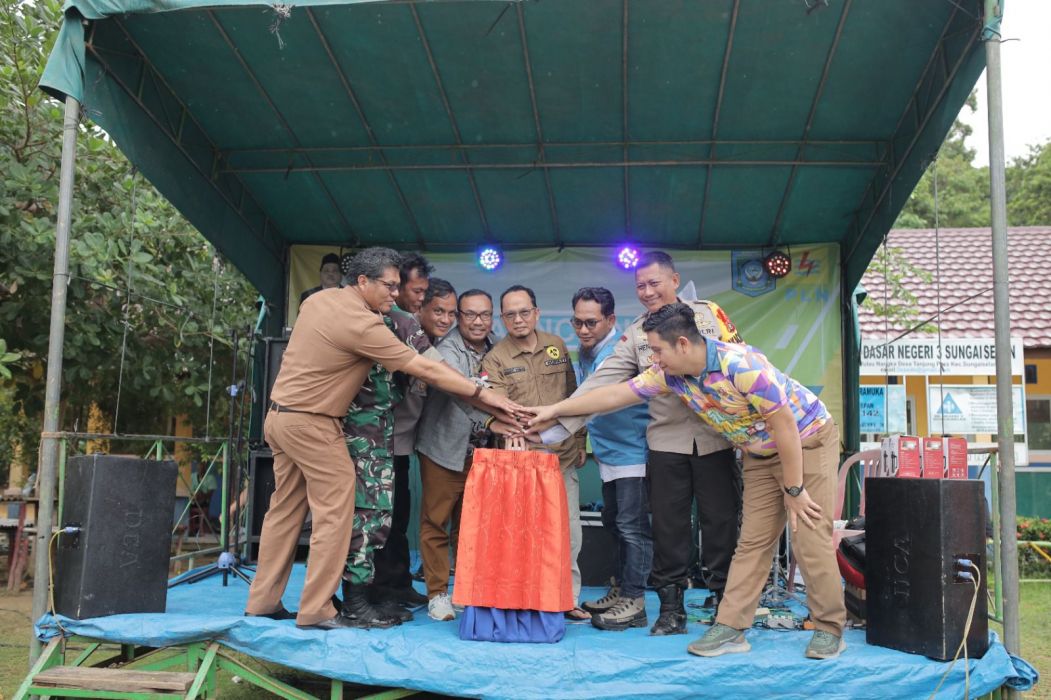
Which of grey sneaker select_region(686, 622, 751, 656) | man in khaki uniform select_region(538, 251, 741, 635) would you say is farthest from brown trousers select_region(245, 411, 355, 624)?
grey sneaker select_region(686, 622, 751, 656)

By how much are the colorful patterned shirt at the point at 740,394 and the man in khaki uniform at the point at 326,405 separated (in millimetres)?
996

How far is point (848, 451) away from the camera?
643cm

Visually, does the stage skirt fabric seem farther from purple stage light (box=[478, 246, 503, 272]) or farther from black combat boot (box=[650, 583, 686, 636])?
purple stage light (box=[478, 246, 503, 272])

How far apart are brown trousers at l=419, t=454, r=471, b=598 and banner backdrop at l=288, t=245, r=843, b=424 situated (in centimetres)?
257

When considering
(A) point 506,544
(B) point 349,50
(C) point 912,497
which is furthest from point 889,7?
(A) point 506,544

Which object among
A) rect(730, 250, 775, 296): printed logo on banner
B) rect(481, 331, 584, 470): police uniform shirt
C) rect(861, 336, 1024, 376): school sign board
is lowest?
rect(481, 331, 584, 470): police uniform shirt

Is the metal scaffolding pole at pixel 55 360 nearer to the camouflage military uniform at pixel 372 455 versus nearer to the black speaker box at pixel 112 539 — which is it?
the black speaker box at pixel 112 539

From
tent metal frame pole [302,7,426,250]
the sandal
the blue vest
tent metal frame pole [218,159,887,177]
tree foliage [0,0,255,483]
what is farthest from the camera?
tree foliage [0,0,255,483]

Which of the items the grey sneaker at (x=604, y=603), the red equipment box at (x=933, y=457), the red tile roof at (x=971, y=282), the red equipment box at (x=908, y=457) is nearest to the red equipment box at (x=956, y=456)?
the red equipment box at (x=933, y=457)

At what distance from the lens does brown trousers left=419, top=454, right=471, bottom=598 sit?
13.8ft

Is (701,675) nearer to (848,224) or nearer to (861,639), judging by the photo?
(861,639)

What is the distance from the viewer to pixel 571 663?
340cm

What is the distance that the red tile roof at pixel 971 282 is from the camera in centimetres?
1138

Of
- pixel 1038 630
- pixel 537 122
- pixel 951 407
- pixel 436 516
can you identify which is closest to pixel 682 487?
pixel 436 516
